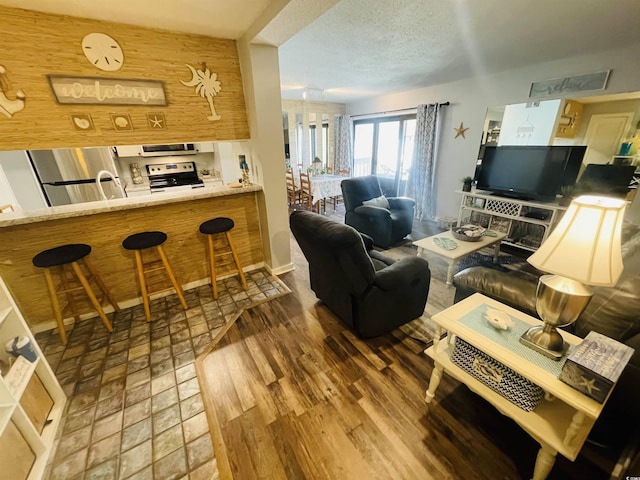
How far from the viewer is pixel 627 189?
2740 millimetres

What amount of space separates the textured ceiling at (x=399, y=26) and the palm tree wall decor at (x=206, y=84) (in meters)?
0.30

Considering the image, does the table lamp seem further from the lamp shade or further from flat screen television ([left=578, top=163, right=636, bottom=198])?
flat screen television ([left=578, top=163, right=636, bottom=198])

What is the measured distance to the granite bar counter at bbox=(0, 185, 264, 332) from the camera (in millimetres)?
1934

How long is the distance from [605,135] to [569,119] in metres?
0.41

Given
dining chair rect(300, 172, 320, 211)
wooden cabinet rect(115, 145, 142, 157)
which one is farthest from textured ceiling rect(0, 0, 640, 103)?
wooden cabinet rect(115, 145, 142, 157)

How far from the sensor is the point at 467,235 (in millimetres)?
2809

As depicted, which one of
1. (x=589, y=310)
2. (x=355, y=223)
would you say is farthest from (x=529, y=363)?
(x=355, y=223)

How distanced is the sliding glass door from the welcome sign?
3.68m

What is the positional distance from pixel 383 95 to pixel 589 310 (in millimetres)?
5287

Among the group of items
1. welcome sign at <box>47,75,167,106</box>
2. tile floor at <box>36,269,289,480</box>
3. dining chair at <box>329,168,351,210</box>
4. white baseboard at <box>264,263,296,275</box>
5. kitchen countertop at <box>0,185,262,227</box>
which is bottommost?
tile floor at <box>36,269,289,480</box>

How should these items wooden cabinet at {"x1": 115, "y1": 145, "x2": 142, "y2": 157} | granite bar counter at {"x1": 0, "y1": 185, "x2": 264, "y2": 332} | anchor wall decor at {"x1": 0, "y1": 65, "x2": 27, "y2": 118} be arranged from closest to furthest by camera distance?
anchor wall decor at {"x1": 0, "y1": 65, "x2": 27, "y2": 118}, granite bar counter at {"x1": 0, "y1": 185, "x2": 264, "y2": 332}, wooden cabinet at {"x1": 115, "y1": 145, "x2": 142, "y2": 157}

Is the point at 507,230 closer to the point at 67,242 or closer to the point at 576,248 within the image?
the point at 576,248

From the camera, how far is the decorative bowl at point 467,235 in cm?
280

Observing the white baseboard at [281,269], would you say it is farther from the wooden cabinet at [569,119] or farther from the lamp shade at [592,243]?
the wooden cabinet at [569,119]
